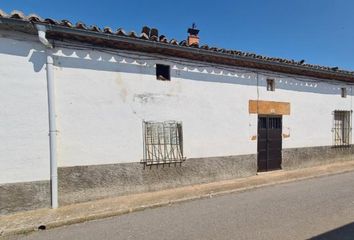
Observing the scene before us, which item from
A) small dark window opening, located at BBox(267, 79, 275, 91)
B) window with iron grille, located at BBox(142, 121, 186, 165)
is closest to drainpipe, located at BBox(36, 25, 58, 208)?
window with iron grille, located at BBox(142, 121, 186, 165)

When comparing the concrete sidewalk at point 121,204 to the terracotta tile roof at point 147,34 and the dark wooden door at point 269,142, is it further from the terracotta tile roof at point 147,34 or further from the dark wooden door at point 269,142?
the terracotta tile roof at point 147,34

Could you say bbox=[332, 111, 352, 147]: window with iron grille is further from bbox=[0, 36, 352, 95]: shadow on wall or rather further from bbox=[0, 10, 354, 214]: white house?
bbox=[0, 36, 352, 95]: shadow on wall

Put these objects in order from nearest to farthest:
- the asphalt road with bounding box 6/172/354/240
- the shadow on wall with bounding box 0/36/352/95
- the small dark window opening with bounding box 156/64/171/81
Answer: the asphalt road with bounding box 6/172/354/240 < the shadow on wall with bounding box 0/36/352/95 < the small dark window opening with bounding box 156/64/171/81

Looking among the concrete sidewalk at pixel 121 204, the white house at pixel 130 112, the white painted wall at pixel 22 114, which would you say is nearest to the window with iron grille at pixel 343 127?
the white house at pixel 130 112

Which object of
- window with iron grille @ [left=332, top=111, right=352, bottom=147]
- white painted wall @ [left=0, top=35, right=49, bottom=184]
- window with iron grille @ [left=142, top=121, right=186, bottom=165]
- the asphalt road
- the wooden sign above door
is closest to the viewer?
the asphalt road

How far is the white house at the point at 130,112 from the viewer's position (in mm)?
5613

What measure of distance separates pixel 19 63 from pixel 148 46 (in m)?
2.84

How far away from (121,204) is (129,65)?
10.8 ft

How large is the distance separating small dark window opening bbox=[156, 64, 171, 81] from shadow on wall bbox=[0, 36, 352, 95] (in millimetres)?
110

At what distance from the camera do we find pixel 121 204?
5.99 meters

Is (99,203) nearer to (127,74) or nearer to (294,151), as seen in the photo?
(127,74)

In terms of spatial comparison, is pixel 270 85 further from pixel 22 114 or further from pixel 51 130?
pixel 22 114

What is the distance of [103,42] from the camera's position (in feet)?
20.9

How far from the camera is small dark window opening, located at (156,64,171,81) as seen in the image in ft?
23.8
